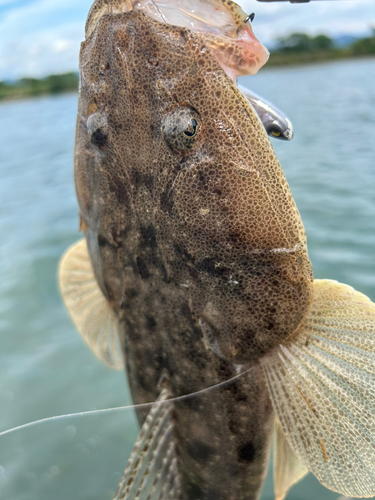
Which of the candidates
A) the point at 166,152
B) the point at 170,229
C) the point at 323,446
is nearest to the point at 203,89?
the point at 166,152

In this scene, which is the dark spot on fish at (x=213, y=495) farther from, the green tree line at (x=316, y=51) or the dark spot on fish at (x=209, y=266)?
the green tree line at (x=316, y=51)

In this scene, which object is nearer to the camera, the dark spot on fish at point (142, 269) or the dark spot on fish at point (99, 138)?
the dark spot on fish at point (99, 138)

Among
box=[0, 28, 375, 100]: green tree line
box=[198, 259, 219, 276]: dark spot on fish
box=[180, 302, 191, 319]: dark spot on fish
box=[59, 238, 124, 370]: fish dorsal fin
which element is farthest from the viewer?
box=[0, 28, 375, 100]: green tree line

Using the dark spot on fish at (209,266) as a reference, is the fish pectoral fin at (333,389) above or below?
below

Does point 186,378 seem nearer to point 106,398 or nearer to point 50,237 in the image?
point 106,398

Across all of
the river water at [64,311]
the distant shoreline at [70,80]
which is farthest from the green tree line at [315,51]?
the river water at [64,311]

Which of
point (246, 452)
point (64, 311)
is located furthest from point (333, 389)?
point (64, 311)

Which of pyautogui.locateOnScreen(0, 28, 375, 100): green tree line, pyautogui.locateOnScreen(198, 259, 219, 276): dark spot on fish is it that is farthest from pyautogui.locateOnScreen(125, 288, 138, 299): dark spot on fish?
pyautogui.locateOnScreen(0, 28, 375, 100): green tree line

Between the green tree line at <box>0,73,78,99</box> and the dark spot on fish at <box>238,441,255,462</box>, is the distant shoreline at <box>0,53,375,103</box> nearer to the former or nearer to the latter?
the green tree line at <box>0,73,78,99</box>
